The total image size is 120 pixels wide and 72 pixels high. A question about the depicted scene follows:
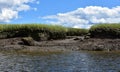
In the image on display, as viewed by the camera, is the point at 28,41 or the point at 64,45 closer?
the point at 64,45

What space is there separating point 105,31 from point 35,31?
7.12 meters

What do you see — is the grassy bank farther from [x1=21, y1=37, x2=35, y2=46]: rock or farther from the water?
the water

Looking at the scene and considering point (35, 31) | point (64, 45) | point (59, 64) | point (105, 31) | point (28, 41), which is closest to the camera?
point (59, 64)

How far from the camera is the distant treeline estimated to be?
37438mm

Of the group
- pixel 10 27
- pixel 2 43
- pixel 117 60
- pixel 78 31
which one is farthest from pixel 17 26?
pixel 117 60

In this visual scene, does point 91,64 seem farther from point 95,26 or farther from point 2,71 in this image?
point 95,26

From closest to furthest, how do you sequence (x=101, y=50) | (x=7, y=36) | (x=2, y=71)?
1. (x=2, y=71)
2. (x=101, y=50)
3. (x=7, y=36)

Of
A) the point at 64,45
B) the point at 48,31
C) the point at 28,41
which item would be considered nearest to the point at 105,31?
the point at 64,45

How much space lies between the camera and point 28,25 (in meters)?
38.5

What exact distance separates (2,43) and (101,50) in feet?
32.1

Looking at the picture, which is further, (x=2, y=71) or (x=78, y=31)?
(x=78, y=31)

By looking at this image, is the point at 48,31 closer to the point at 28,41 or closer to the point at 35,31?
the point at 35,31

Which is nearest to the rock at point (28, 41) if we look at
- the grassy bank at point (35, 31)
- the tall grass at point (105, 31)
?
the grassy bank at point (35, 31)

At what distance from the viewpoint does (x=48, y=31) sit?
3825 cm
